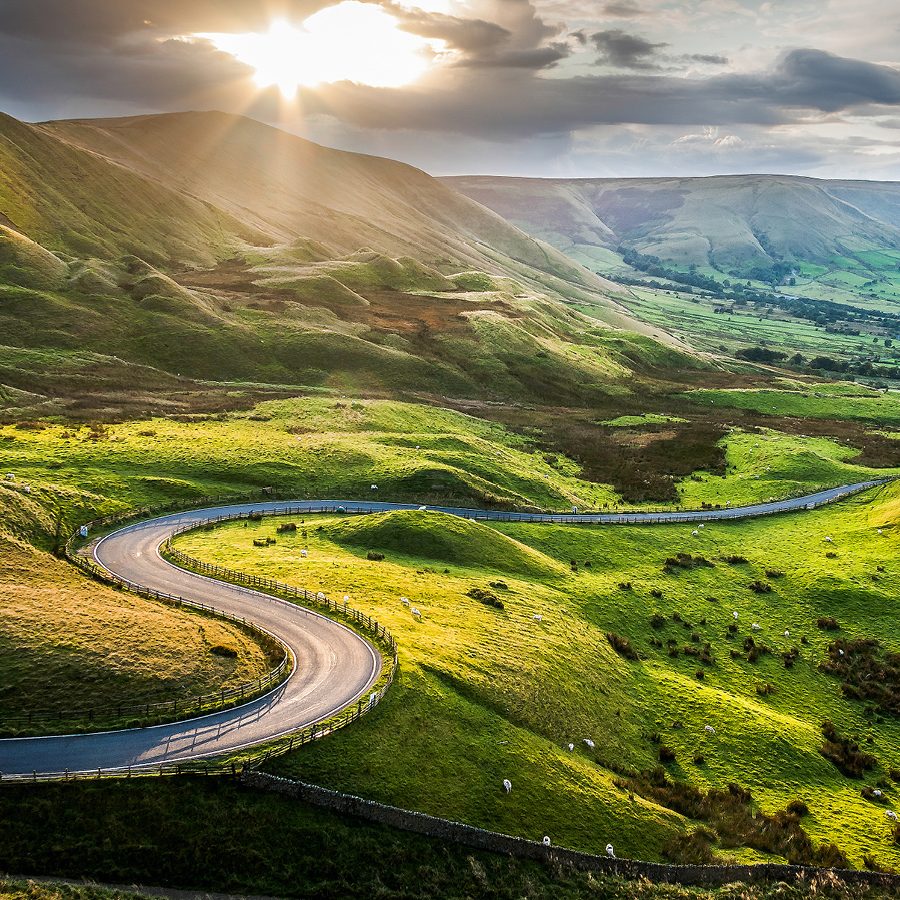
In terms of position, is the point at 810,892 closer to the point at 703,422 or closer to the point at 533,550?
the point at 533,550

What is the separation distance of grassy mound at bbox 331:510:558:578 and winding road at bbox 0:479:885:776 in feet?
60.6

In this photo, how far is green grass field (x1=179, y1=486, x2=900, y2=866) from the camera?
35.6 metres

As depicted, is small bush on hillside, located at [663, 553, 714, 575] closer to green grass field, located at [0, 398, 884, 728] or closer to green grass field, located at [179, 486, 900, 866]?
green grass field, located at [179, 486, 900, 866]

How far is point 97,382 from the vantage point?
13525 centimetres

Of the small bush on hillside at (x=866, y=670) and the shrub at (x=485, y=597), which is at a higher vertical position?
the shrub at (x=485, y=597)

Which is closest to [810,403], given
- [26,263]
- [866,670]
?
[866,670]

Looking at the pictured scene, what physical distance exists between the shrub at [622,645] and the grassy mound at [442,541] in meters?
11.3

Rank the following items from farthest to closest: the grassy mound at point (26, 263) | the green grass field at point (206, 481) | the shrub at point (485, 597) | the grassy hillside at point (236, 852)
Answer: the grassy mound at point (26, 263) < the shrub at point (485, 597) < the green grass field at point (206, 481) < the grassy hillside at point (236, 852)

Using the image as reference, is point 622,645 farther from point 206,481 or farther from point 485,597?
point 206,481

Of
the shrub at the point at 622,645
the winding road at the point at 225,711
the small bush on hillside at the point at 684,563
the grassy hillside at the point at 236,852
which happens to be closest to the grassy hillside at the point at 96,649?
the winding road at the point at 225,711

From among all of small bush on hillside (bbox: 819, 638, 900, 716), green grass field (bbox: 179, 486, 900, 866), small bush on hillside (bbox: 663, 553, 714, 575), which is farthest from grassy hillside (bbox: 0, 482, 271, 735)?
small bush on hillside (bbox: 663, 553, 714, 575)

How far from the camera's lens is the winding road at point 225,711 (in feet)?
105

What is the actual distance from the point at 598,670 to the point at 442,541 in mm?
22521

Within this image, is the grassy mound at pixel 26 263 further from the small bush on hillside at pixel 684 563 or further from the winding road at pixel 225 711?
the small bush on hillside at pixel 684 563
